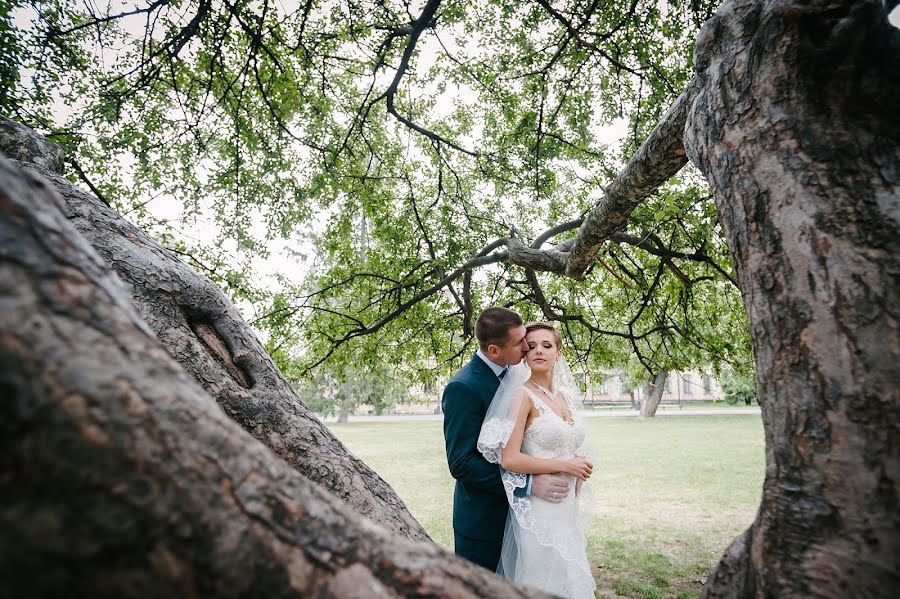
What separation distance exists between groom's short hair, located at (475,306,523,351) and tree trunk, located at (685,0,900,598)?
2.40m

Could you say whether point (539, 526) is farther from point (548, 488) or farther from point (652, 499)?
point (652, 499)

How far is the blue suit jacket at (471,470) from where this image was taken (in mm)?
3490

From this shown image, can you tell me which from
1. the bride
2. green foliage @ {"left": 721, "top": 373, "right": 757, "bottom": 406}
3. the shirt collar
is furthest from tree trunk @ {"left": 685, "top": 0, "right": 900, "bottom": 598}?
green foliage @ {"left": 721, "top": 373, "right": 757, "bottom": 406}

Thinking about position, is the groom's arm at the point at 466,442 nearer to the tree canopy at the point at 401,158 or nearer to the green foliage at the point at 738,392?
the tree canopy at the point at 401,158

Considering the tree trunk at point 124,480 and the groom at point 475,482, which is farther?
the groom at point 475,482

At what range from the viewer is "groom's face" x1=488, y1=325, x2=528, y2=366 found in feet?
12.9

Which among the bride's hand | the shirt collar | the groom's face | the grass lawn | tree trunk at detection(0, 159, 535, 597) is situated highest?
the groom's face

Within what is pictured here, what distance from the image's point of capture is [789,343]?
1252 millimetres

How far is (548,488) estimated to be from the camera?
3.47 meters

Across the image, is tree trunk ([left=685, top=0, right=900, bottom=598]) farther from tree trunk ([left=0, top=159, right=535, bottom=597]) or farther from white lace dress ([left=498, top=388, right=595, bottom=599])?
white lace dress ([left=498, top=388, right=595, bottom=599])

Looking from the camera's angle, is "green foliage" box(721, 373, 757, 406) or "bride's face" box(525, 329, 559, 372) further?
"green foliage" box(721, 373, 757, 406)

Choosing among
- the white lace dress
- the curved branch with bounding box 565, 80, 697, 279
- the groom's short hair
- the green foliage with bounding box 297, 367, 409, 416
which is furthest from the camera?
the green foliage with bounding box 297, 367, 409, 416

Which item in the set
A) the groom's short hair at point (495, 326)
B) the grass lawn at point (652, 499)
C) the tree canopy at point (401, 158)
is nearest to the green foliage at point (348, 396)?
the grass lawn at point (652, 499)

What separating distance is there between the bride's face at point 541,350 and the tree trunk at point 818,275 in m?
2.57
